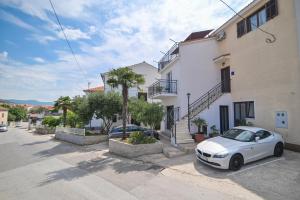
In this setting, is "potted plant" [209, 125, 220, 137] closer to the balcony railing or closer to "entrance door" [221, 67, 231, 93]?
"entrance door" [221, 67, 231, 93]

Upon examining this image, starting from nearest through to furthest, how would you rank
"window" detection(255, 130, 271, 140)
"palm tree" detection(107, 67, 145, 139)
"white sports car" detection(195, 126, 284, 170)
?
"white sports car" detection(195, 126, 284, 170) → "window" detection(255, 130, 271, 140) → "palm tree" detection(107, 67, 145, 139)

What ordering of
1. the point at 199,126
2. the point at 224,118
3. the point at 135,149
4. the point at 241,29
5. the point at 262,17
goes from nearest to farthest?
the point at 135,149 < the point at 262,17 < the point at 199,126 < the point at 241,29 < the point at 224,118

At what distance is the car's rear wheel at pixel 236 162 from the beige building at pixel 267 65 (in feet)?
13.5

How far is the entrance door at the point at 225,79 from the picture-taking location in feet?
51.7

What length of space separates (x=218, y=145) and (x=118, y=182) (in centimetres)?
438

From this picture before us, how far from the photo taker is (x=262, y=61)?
478 inches

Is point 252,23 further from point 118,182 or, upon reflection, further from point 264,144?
point 118,182

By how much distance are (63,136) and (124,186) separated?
16.2 m

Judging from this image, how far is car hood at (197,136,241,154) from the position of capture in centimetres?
806

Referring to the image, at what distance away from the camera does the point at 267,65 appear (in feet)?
Answer: 38.6

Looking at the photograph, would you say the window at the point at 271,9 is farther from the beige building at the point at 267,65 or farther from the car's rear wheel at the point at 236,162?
the car's rear wheel at the point at 236,162

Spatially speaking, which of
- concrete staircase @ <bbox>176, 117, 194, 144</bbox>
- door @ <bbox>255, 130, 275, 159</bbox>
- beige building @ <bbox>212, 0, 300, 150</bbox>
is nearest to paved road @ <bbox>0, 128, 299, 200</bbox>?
door @ <bbox>255, 130, 275, 159</bbox>

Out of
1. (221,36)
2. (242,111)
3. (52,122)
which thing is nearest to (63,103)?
(52,122)

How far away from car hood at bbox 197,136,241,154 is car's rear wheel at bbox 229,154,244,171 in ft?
1.25
